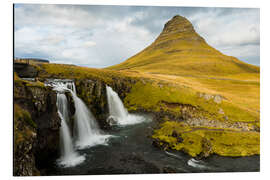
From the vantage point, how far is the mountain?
97688 millimetres

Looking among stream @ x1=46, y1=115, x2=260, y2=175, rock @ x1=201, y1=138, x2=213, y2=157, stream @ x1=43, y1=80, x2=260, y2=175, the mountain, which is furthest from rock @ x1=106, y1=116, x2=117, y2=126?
the mountain

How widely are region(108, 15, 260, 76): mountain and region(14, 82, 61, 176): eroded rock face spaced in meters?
81.1

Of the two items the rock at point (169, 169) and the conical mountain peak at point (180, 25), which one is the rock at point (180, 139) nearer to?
the rock at point (169, 169)

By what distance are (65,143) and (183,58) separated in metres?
122

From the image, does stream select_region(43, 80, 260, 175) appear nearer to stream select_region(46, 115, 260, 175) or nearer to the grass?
stream select_region(46, 115, 260, 175)

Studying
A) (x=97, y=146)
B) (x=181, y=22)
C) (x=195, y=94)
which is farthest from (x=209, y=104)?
(x=181, y=22)

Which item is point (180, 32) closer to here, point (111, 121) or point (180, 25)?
point (180, 25)

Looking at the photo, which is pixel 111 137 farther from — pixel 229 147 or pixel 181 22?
pixel 181 22

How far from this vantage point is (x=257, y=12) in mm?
15391

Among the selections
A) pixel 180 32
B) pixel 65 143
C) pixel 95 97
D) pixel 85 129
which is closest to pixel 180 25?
pixel 180 32

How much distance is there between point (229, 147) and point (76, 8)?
22962 millimetres

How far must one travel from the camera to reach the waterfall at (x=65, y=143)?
15288 mm

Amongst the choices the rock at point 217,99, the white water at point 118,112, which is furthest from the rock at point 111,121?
the rock at point 217,99

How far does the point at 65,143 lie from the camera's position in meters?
16.9
